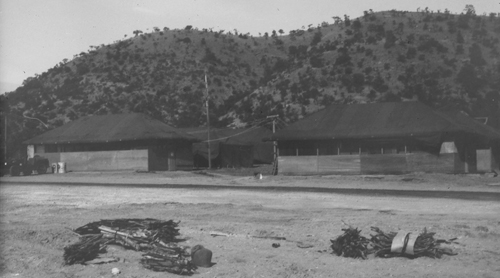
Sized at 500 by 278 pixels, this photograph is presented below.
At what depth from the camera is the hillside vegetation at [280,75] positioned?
256 feet

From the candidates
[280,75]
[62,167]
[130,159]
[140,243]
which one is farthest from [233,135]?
[140,243]

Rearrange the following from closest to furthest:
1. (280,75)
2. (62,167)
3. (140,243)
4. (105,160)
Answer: (140,243)
(105,160)
(62,167)
(280,75)

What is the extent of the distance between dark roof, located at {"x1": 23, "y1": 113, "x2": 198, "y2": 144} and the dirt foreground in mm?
25131

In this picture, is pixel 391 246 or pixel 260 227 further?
pixel 260 227

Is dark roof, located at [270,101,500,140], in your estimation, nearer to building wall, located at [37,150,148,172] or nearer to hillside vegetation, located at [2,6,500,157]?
building wall, located at [37,150,148,172]

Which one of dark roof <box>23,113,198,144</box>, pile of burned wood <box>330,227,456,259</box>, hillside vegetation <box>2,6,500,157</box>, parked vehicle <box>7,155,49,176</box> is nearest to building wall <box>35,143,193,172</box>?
dark roof <box>23,113,198,144</box>

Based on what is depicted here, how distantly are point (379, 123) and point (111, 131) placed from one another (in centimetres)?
2525

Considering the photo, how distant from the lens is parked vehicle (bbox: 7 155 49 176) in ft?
163

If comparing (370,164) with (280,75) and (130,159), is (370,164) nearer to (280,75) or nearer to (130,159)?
(130,159)

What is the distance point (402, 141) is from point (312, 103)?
1616 inches

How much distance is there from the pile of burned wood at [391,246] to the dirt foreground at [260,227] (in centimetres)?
21

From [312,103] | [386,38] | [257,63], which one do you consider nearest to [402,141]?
[312,103]

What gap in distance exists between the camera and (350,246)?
460 inches

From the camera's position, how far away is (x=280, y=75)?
97375mm
